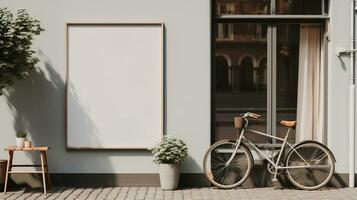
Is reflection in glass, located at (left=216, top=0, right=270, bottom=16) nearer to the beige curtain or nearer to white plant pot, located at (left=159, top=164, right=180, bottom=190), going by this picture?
the beige curtain

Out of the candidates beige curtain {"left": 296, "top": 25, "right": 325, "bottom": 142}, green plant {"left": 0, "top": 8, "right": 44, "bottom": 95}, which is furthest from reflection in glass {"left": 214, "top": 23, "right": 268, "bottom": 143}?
green plant {"left": 0, "top": 8, "right": 44, "bottom": 95}

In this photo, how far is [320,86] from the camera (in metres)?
10.7

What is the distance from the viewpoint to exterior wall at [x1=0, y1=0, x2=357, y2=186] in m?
10.3

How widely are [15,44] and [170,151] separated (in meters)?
2.72

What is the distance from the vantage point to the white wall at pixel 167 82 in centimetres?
1032

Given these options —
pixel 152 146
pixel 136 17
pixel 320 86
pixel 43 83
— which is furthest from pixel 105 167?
pixel 320 86

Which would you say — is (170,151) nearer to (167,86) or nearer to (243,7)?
(167,86)

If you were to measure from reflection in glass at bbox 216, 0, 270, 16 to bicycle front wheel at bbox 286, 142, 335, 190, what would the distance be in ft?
7.34

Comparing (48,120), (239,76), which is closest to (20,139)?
(48,120)

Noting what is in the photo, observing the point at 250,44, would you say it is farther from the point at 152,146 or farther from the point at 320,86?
the point at 152,146

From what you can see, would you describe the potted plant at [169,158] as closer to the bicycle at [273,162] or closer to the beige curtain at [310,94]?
the bicycle at [273,162]

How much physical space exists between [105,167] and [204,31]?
2608 millimetres

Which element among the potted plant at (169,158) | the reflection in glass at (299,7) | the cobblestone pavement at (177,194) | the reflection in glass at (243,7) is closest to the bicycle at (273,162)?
the cobblestone pavement at (177,194)

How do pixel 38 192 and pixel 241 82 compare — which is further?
pixel 241 82
